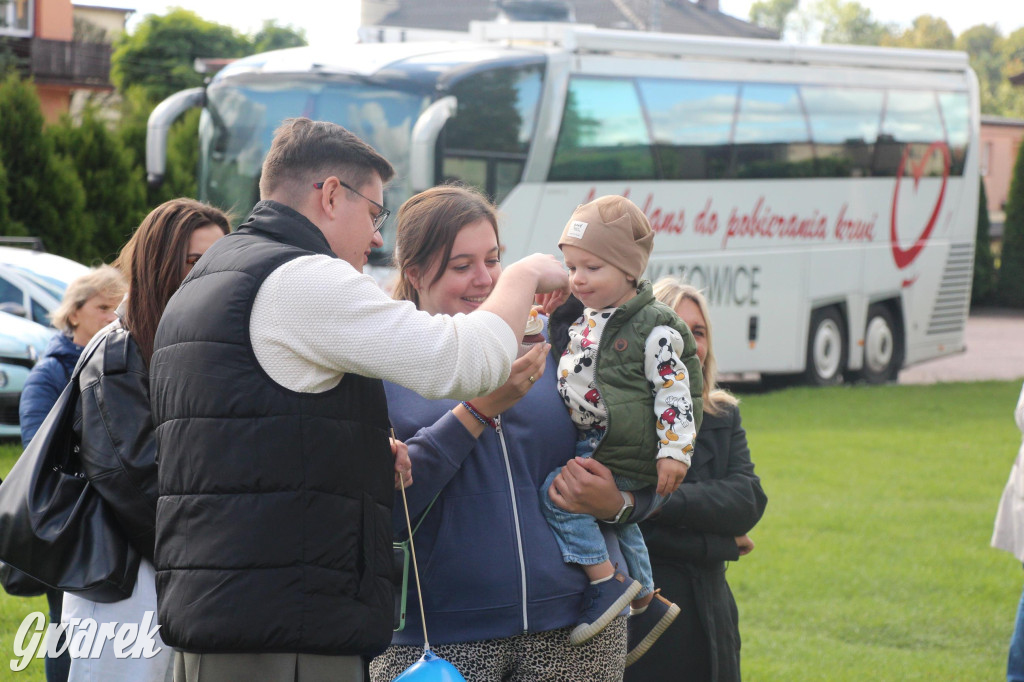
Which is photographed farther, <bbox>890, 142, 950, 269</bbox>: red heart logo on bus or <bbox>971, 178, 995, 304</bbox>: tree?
<bbox>971, 178, 995, 304</bbox>: tree

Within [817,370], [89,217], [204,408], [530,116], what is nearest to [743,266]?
[817,370]

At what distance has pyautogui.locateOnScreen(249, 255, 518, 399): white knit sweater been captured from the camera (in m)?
2.34

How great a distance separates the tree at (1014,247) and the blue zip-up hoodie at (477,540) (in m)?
35.2

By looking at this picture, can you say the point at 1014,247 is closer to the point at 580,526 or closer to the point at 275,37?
the point at 275,37

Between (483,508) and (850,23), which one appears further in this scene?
(850,23)

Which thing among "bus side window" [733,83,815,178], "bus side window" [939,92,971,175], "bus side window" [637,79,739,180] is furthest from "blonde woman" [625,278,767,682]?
"bus side window" [939,92,971,175]

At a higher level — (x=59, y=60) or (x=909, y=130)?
(x=59, y=60)

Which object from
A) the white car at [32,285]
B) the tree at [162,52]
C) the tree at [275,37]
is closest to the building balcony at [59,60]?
the tree at [162,52]

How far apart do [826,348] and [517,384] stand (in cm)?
1526

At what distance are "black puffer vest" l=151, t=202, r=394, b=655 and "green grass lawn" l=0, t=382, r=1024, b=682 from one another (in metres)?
3.55

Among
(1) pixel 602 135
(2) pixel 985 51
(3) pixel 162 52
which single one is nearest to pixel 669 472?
(1) pixel 602 135

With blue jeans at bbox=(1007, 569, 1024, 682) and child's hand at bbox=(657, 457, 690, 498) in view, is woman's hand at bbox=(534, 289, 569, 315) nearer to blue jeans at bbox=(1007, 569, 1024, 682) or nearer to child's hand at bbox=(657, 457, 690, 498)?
child's hand at bbox=(657, 457, 690, 498)

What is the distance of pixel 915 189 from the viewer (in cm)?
1822

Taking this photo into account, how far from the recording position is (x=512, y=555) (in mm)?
2836
